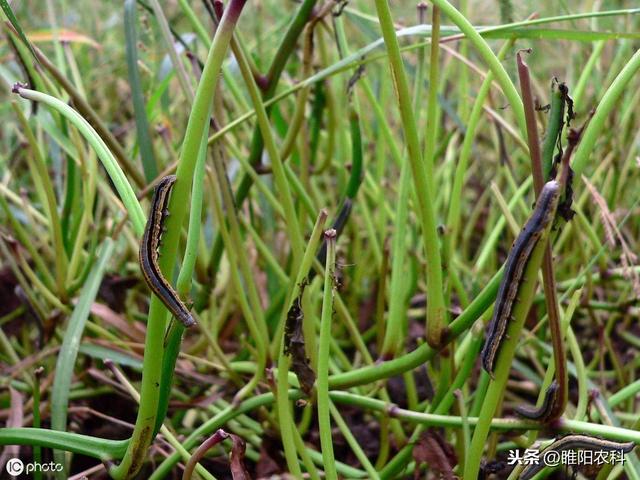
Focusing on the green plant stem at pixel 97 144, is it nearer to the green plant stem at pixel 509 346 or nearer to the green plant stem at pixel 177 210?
the green plant stem at pixel 177 210

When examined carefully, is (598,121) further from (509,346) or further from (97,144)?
(97,144)

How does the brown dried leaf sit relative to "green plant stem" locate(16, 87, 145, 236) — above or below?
below

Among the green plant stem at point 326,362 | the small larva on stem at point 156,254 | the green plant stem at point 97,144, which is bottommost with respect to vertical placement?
the green plant stem at point 326,362

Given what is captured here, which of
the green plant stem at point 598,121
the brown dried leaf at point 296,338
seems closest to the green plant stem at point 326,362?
the brown dried leaf at point 296,338

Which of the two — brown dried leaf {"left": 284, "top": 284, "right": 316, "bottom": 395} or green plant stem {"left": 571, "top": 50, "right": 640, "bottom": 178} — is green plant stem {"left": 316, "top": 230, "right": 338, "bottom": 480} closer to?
brown dried leaf {"left": 284, "top": 284, "right": 316, "bottom": 395}

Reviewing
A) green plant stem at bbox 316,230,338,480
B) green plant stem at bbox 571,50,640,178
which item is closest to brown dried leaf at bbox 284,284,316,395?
green plant stem at bbox 316,230,338,480

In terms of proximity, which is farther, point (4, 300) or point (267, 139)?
point (4, 300)

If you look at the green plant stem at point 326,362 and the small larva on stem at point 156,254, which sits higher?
the small larva on stem at point 156,254

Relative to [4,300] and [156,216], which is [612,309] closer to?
[156,216]

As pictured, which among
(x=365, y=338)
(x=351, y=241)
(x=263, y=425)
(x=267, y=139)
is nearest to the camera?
(x=267, y=139)

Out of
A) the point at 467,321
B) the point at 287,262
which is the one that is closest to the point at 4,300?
the point at 287,262

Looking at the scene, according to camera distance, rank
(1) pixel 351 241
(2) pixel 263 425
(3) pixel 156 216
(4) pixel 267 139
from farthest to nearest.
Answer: (1) pixel 351 241
(2) pixel 263 425
(4) pixel 267 139
(3) pixel 156 216
